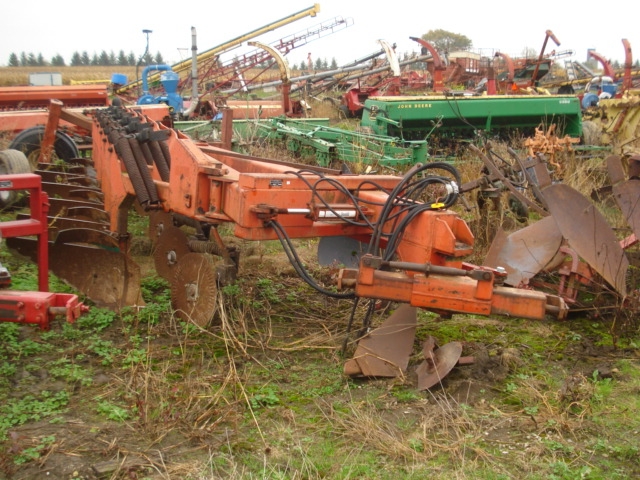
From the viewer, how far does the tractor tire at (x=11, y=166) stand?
22.6 ft

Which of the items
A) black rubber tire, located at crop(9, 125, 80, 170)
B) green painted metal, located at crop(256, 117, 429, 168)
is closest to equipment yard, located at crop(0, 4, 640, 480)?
black rubber tire, located at crop(9, 125, 80, 170)

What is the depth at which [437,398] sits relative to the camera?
3.90m

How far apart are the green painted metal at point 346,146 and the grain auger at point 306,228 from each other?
378 cm

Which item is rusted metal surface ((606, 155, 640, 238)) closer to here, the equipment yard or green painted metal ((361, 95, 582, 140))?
the equipment yard

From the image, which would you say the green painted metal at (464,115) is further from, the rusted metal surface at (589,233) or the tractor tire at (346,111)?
the tractor tire at (346,111)

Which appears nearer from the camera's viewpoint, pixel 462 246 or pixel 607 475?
pixel 607 475

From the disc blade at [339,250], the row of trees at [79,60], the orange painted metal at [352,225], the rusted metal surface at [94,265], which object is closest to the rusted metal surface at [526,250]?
the disc blade at [339,250]

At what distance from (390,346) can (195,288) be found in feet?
4.72

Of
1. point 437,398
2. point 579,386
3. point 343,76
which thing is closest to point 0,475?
point 437,398

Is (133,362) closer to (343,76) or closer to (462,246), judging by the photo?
(462,246)

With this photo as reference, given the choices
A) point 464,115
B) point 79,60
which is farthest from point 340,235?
point 79,60

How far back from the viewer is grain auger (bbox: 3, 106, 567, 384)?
150 inches

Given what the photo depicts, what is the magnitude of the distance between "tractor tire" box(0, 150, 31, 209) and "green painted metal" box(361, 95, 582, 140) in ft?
17.8

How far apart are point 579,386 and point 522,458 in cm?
88
